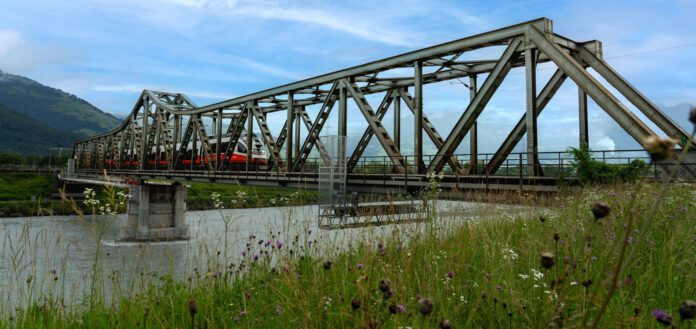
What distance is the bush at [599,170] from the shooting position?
1139cm

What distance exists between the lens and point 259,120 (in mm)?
29625

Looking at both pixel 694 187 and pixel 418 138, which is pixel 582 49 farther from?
pixel 694 187

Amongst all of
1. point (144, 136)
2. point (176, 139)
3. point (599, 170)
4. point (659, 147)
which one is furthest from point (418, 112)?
point (144, 136)

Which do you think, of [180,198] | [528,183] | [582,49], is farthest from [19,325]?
[180,198]

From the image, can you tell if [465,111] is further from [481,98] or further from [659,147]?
[659,147]

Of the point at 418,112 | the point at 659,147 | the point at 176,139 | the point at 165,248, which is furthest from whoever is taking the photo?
the point at 176,139

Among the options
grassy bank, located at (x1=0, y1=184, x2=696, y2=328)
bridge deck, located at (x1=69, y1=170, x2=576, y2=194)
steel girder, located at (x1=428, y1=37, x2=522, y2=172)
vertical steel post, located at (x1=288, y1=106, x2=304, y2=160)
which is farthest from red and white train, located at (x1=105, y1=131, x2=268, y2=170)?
grassy bank, located at (x1=0, y1=184, x2=696, y2=328)

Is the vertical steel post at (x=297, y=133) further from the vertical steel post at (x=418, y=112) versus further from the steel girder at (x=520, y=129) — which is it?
the steel girder at (x=520, y=129)

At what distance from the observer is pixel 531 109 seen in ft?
48.2

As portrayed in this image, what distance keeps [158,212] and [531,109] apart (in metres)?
28.5

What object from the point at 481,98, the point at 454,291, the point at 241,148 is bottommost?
the point at 454,291

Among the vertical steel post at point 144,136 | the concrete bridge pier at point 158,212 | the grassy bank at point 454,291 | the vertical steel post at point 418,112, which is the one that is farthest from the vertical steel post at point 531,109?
the vertical steel post at point 144,136

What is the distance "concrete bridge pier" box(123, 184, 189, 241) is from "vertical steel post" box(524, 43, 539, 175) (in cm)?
2483

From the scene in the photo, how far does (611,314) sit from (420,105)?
1636 cm
